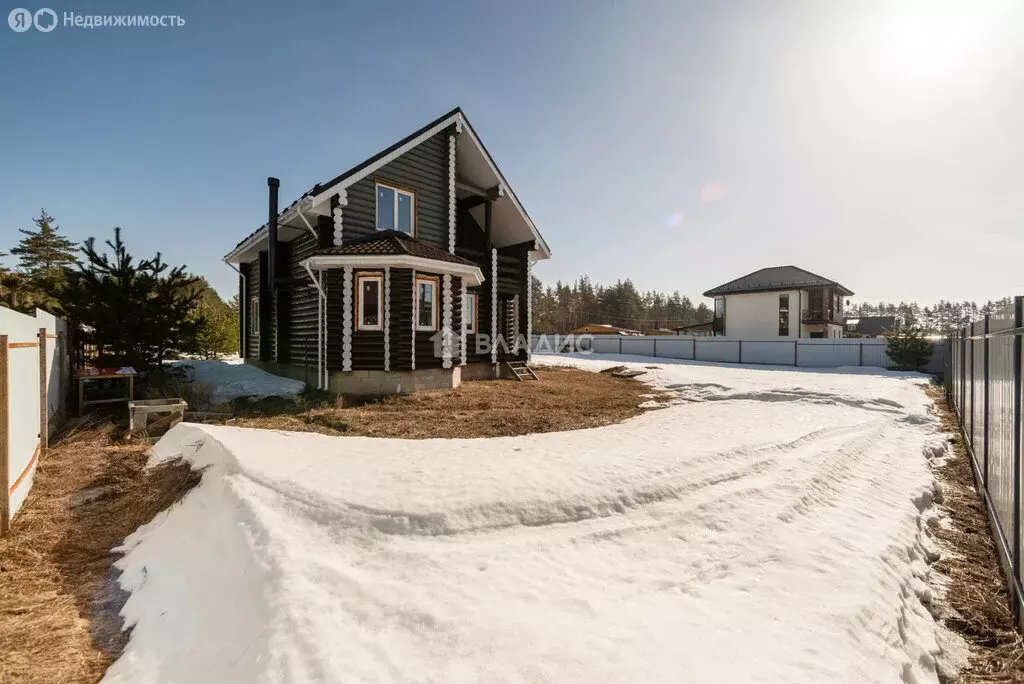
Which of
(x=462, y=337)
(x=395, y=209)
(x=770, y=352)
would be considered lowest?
(x=770, y=352)

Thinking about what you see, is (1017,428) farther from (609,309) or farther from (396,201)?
(609,309)

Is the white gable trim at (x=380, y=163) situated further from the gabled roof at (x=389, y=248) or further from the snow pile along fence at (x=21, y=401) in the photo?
the snow pile along fence at (x=21, y=401)

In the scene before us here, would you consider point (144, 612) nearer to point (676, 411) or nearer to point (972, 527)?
point (972, 527)

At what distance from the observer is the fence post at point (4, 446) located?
13.0 feet

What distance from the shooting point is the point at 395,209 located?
12555 mm

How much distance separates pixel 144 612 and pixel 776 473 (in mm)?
6688

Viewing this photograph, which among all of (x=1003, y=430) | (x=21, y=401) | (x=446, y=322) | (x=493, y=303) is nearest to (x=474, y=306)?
(x=493, y=303)

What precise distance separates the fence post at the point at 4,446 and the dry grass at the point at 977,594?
7.54 metres

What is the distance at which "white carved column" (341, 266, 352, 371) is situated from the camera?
35.9 ft

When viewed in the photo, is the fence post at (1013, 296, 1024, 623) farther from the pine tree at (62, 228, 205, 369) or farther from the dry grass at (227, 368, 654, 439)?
the pine tree at (62, 228, 205, 369)

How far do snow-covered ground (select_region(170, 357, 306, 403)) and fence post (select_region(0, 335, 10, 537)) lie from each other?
658 cm

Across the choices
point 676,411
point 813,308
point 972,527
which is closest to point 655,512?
point 972,527

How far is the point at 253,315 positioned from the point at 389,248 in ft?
30.1

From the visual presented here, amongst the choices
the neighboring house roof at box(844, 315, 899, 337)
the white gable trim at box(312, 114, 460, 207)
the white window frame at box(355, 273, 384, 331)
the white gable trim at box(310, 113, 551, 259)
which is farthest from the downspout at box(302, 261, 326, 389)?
the neighboring house roof at box(844, 315, 899, 337)
